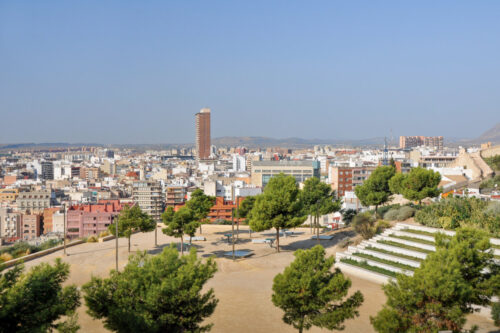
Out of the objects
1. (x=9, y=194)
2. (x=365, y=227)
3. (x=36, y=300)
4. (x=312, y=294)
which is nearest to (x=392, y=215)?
(x=365, y=227)

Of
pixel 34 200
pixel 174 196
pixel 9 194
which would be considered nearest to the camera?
pixel 174 196

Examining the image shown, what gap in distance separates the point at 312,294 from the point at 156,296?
3254 mm

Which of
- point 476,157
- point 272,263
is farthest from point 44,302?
point 476,157

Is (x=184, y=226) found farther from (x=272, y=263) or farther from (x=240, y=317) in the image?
(x=240, y=317)

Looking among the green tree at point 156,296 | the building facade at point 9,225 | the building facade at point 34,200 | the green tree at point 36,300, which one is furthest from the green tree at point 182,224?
the building facade at point 34,200

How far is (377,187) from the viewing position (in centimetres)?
2412

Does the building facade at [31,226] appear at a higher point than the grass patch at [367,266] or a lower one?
lower

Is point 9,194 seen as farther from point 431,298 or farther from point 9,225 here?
point 431,298

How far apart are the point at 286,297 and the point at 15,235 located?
7222cm

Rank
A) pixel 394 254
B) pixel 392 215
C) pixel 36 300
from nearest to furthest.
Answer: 1. pixel 36 300
2. pixel 394 254
3. pixel 392 215

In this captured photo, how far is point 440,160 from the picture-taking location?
262ft

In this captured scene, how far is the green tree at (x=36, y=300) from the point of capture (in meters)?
7.45

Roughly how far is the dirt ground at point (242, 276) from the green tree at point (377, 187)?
2020mm

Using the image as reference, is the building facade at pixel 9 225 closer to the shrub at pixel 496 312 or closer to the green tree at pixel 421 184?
the green tree at pixel 421 184
